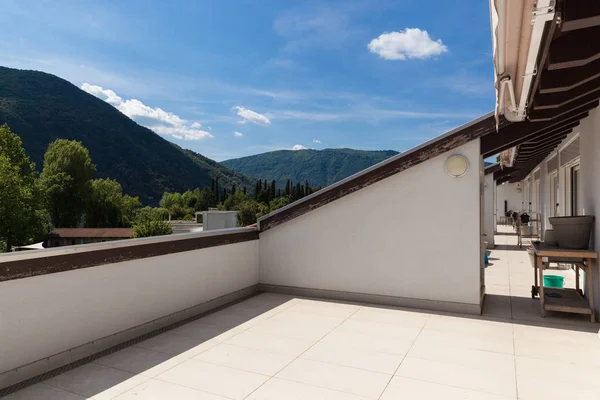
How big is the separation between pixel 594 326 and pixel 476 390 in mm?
2419

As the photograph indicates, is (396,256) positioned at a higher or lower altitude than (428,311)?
higher

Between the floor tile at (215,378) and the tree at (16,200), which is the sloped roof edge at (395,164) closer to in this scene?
the floor tile at (215,378)

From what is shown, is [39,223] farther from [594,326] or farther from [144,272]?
[594,326]

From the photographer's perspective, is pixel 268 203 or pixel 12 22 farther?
pixel 268 203

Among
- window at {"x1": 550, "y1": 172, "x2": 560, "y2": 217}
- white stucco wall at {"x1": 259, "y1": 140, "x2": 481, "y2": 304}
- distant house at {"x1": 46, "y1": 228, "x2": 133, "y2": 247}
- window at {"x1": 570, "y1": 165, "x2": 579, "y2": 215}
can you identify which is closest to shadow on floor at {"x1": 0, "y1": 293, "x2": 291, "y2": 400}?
white stucco wall at {"x1": 259, "y1": 140, "x2": 481, "y2": 304}

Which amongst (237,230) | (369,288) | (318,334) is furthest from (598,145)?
(237,230)

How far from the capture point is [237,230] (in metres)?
5.44

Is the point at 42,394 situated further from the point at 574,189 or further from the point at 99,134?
the point at 99,134

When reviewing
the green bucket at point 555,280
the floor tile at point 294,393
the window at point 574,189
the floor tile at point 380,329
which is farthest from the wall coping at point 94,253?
the window at point 574,189

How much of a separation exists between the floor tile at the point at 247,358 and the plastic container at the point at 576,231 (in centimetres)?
356

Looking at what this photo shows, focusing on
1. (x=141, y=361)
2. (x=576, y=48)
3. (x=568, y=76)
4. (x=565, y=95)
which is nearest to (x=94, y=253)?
(x=141, y=361)

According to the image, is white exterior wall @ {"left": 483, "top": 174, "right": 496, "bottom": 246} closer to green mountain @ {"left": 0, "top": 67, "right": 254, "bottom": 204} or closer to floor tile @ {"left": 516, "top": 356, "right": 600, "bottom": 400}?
floor tile @ {"left": 516, "top": 356, "right": 600, "bottom": 400}

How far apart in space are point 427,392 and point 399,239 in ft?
8.05

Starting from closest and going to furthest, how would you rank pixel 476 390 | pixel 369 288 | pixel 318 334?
pixel 476 390
pixel 318 334
pixel 369 288
